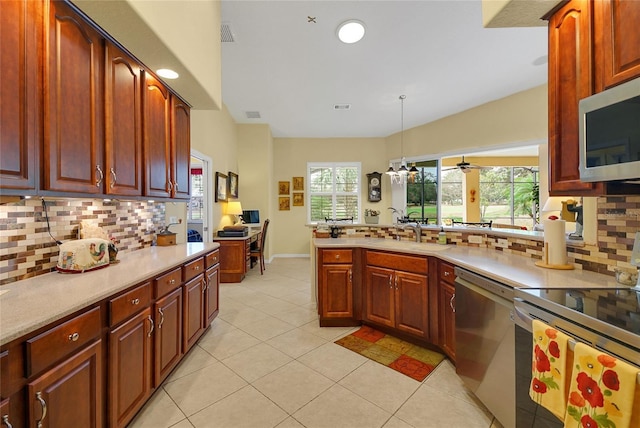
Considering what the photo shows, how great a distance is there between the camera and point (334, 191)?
713cm

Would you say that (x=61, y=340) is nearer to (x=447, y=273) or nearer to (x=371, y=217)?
(x=447, y=273)

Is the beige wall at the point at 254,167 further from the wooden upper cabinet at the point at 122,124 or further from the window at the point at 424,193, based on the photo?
the wooden upper cabinet at the point at 122,124

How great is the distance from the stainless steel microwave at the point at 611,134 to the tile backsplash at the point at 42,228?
9.52ft

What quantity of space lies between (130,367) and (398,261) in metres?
2.12

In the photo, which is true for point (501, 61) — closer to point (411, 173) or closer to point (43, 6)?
point (411, 173)

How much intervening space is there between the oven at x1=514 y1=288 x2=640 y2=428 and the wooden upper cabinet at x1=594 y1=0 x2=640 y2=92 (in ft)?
3.29

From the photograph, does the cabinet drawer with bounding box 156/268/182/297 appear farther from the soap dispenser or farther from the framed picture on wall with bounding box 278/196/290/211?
the framed picture on wall with bounding box 278/196/290/211

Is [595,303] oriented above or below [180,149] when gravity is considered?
below

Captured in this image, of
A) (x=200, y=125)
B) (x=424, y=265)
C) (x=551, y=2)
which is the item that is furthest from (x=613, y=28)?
(x=200, y=125)

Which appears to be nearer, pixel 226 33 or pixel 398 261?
pixel 398 261

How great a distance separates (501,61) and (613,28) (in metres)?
2.61

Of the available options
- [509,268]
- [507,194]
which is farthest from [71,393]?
[507,194]

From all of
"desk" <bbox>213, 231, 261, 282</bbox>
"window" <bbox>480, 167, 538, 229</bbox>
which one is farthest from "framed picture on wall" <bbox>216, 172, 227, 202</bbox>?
"window" <bbox>480, 167, 538, 229</bbox>

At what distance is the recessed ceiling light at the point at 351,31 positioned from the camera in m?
2.73
